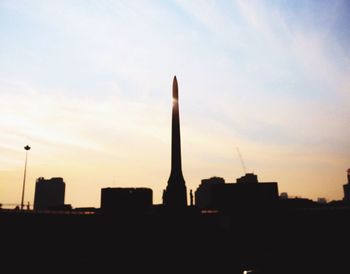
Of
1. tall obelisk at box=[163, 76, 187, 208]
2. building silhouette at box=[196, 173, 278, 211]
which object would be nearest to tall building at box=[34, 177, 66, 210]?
building silhouette at box=[196, 173, 278, 211]

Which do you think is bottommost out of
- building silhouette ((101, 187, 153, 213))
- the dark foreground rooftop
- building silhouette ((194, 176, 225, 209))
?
the dark foreground rooftop

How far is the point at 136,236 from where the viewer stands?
28.5 m

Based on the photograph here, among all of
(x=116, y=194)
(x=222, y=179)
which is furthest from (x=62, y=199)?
(x=116, y=194)

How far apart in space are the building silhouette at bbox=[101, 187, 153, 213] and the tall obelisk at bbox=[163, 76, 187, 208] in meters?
2.83

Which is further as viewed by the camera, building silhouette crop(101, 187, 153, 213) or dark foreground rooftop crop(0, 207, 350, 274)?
building silhouette crop(101, 187, 153, 213)

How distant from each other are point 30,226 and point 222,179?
14625 centimetres

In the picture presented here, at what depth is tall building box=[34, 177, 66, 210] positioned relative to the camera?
519 feet

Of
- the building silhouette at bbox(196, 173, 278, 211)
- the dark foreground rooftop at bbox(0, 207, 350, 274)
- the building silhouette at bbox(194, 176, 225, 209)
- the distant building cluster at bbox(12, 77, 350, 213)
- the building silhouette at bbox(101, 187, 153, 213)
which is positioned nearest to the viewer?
the dark foreground rooftop at bbox(0, 207, 350, 274)

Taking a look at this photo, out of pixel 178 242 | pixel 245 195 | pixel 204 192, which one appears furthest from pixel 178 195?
pixel 204 192

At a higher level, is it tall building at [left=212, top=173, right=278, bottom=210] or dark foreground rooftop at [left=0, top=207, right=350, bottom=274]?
tall building at [left=212, top=173, right=278, bottom=210]

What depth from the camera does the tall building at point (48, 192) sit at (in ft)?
519

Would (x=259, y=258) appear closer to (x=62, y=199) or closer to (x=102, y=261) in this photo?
(x=102, y=261)

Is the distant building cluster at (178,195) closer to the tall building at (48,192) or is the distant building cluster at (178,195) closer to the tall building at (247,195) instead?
the tall building at (247,195)

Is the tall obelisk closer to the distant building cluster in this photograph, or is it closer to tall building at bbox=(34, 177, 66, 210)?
the distant building cluster
